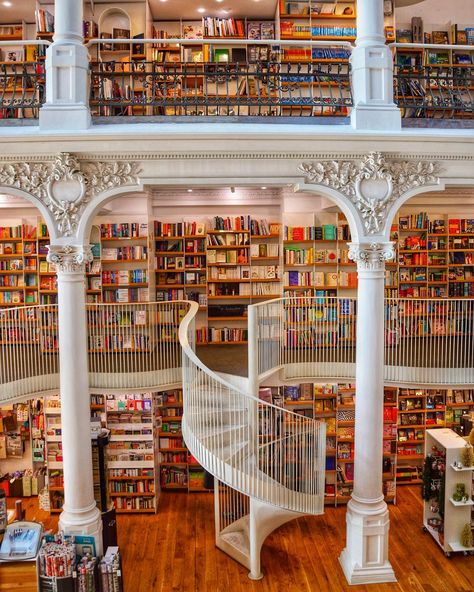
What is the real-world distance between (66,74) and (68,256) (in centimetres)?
166

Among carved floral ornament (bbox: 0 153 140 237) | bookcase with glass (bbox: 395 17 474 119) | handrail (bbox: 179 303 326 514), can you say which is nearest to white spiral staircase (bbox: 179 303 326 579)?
handrail (bbox: 179 303 326 514)

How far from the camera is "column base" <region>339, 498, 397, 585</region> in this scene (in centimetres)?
559

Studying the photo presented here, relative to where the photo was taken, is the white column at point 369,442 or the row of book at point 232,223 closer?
the white column at point 369,442

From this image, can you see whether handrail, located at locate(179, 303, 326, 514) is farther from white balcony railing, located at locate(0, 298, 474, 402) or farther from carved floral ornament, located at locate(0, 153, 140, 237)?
carved floral ornament, located at locate(0, 153, 140, 237)

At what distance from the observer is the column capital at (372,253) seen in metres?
5.46

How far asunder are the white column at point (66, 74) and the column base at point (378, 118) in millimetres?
2531

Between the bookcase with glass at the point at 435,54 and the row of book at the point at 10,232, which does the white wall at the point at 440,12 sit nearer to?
the bookcase with glass at the point at 435,54

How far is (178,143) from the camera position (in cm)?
516

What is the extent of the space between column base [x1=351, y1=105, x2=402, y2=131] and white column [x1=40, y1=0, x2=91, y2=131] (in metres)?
2.53

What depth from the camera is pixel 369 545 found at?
18.5ft

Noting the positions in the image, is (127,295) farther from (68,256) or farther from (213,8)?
(213,8)

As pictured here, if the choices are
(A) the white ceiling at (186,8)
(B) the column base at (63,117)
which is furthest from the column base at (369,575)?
(A) the white ceiling at (186,8)

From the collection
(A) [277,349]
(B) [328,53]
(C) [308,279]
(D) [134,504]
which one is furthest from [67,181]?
(D) [134,504]

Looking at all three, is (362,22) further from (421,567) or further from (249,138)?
(421,567)
